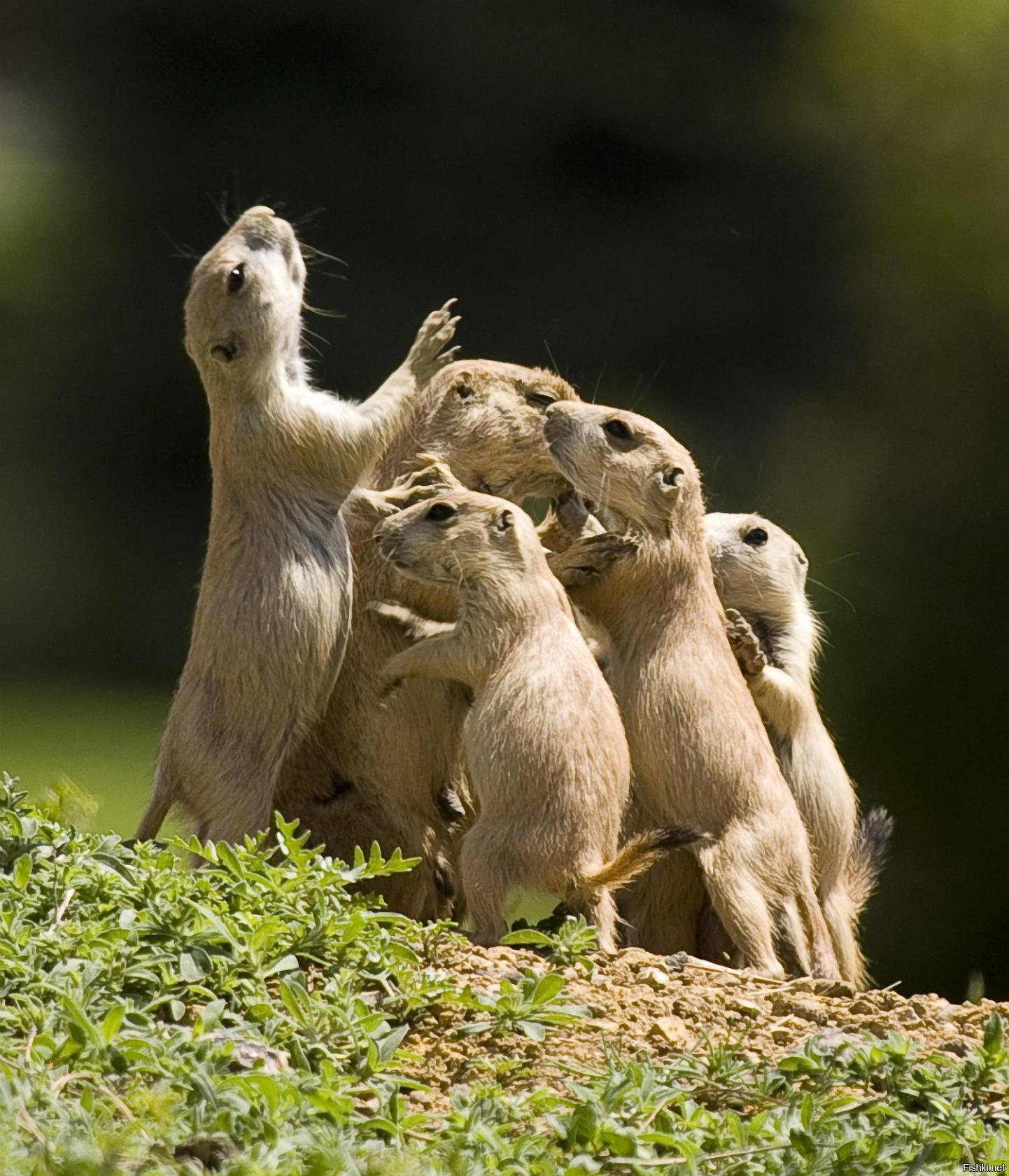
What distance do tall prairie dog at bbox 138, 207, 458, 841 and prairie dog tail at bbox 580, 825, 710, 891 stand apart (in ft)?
3.68

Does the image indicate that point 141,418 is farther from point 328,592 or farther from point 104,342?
point 328,592

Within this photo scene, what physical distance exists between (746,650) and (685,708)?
1.90ft

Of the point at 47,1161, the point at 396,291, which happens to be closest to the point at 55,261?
the point at 396,291

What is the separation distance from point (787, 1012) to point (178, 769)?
2132 mm

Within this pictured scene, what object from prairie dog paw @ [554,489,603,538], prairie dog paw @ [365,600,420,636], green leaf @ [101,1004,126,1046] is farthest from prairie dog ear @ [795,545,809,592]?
green leaf @ [101,1004,126,1046]

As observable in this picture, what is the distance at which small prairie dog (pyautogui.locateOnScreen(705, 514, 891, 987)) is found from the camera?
6605mm

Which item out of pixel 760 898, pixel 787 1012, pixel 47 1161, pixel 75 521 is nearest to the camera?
pixel 47 1161

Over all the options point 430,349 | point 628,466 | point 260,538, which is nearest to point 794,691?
point 628,466

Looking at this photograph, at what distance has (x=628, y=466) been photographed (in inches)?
253

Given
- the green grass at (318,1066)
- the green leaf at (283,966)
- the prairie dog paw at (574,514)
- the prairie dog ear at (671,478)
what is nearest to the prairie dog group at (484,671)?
the prairie dog ear at (671,478)

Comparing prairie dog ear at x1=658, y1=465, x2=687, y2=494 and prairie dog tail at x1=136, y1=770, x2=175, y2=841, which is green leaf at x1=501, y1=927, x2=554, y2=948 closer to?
prairie dog tail at x1=136, y1=770, x2=175, y2=841

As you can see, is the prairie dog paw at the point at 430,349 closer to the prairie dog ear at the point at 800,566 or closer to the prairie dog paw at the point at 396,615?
the prairie dog paw at the point at 396,615

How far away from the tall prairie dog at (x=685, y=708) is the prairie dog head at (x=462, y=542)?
1.18 ft

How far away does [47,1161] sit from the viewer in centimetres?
356
